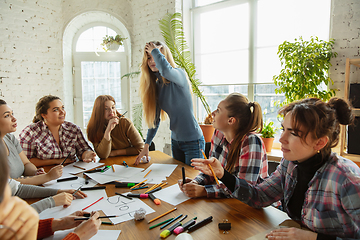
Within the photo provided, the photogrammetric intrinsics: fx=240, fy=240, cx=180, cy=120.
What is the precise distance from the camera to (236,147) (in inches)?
54.6

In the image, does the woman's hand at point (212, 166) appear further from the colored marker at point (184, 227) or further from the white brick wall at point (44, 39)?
the white brick wall at point (44, 39)

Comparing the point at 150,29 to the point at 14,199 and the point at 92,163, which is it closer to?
the point at 92,163

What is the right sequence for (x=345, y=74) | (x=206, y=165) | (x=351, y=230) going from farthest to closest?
(x=345, y=74)
(x=206, y=165)
(x=351, y=230)

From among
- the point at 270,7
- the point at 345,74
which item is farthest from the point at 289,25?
the point at 345,74

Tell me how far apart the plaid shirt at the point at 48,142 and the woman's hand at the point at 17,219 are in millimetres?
1694

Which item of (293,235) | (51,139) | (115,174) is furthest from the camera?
(51,139)

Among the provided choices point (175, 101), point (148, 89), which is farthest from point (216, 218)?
point (148, 89)

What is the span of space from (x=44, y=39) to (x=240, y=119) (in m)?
3.87

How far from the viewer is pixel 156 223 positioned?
100 centimetres

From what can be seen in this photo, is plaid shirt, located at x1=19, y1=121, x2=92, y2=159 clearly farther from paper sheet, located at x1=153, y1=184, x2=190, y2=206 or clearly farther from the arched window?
the arched window

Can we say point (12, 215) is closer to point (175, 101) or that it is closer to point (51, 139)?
point (175, 101)

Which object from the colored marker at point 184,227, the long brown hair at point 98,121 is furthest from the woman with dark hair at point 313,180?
the long brown hair at point 98,121

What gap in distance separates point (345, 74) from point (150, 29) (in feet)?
9.50

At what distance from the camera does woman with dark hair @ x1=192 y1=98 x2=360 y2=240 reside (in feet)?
2.76
